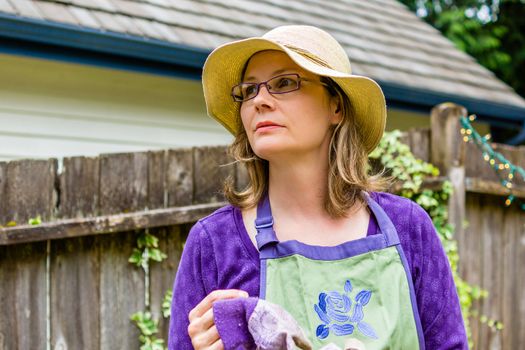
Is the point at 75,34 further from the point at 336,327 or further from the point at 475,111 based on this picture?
the point at 475,111

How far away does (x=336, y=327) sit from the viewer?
1721 millimetres

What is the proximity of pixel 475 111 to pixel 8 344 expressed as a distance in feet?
16.0

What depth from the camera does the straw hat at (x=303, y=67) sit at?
1868 mm

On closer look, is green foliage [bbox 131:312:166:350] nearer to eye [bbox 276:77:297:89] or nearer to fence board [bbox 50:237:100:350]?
fence board [bbox 50:237:100:350]

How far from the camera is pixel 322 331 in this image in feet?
5.64

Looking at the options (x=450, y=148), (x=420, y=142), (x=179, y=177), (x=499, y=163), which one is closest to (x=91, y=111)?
(x=179, y=177)

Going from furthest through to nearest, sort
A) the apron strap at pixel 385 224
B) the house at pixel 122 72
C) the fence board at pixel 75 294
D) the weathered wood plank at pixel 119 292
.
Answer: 1. the house at pixel 122 72
2. the weathered wood plank at pixel 119 292
3. the fence board at pixel 75 294
4. the apron strap at pixel 385 224

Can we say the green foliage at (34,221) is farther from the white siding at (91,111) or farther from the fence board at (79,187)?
the white siding at (91,111)

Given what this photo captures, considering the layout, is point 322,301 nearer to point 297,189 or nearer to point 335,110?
point 297,189

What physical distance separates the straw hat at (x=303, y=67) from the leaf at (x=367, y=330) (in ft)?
2.00

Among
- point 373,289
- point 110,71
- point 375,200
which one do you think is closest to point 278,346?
point 373,289

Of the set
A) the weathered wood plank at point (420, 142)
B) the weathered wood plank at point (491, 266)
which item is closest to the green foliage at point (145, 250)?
the weathered wood plank at point (420, 142)

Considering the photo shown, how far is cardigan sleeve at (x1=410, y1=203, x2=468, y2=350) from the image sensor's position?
1.82 m

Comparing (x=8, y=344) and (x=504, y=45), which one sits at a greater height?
(x=504, y=45)
